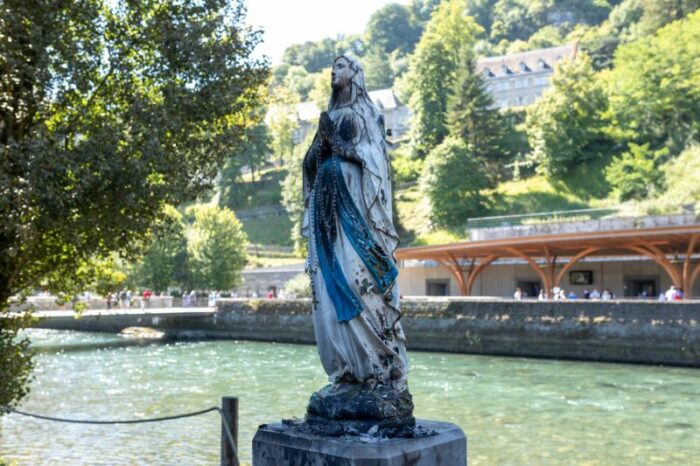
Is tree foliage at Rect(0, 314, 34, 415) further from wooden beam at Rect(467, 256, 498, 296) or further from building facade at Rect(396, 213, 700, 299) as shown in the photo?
wooden beam at Rect(467, 256, 498, 296)

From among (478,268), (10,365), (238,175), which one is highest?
(238,175)

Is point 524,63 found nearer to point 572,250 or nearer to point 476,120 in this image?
point 476,120

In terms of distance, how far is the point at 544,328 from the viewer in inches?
1137

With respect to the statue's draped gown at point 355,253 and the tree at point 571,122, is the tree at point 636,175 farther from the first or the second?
the statue's draped gown at point 355,253

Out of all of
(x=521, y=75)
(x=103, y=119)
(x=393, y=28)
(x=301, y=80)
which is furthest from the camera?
(x=393, y=28)

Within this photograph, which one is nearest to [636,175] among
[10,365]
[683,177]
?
[683,177]

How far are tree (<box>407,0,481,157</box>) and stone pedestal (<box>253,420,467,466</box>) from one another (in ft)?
225

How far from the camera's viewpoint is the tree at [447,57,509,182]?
65875 mm

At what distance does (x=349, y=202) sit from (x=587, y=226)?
37608mm

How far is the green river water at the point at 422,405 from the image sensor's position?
1312 cm

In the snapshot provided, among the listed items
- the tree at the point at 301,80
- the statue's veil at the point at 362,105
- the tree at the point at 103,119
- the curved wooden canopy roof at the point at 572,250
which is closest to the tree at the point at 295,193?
the curved wooden canopy roof at the point at 572,250

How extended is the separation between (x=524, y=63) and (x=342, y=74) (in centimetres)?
10110

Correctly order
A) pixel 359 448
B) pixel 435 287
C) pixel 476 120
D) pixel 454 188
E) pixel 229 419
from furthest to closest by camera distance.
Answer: pixel 476 120, pixel 454 188, pixel 435 287, pixel 229 419, pixel 359 448

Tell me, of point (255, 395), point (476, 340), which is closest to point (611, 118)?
point (476, 340)
